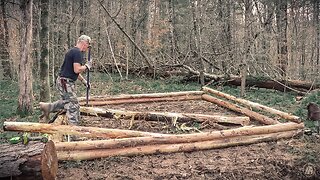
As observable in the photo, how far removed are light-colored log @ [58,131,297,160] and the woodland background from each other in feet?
23.9

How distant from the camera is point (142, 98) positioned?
11.8 meters

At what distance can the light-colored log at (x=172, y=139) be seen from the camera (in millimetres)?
6430

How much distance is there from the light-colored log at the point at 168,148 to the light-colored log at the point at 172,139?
0.07 meters

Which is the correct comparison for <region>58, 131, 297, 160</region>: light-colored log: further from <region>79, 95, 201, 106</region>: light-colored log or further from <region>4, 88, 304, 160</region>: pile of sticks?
<region>79, 95, 201, 106</region>: light-colored log

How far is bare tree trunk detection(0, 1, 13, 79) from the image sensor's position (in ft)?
66.1

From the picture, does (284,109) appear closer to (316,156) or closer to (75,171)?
(316,156)

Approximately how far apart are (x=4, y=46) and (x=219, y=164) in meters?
17.0

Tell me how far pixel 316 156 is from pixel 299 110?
3.64m

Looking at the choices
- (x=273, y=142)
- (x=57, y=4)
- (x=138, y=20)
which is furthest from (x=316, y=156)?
(x=57, y=4)

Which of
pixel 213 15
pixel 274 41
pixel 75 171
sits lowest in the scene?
pixel 75 171

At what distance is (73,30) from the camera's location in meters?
24.7

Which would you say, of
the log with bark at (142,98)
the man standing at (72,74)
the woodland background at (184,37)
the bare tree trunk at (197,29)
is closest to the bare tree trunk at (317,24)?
the woodland background at (184,37)

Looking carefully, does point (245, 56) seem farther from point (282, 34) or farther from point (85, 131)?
point (282, 34)

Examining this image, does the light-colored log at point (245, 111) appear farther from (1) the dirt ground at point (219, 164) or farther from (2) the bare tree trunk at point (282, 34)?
(2) the bare tree trunk at point (282, 34)
